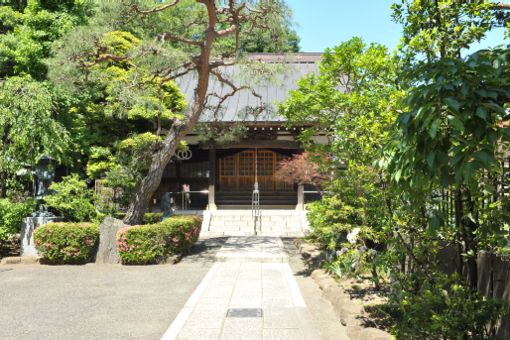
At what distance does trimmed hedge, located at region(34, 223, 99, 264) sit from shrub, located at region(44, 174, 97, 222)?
175 cm

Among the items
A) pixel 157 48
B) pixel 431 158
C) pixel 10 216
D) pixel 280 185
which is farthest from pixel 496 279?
pixel 280 185

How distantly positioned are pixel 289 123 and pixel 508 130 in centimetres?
715

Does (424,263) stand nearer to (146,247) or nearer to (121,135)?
(146,247)

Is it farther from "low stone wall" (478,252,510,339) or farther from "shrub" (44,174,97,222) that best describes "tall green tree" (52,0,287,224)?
"low stone wall" (478,252,510,339)

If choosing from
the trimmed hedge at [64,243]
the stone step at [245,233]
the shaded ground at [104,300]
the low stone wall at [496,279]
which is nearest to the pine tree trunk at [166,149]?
the trimmed hedge at [64,243]

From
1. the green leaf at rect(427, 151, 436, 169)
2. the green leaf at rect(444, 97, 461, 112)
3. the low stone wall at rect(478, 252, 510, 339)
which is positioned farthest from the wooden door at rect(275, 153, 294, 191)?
the green leaf at rect(444, 97, 461, 112)

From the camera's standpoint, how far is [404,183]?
2525 millimetres

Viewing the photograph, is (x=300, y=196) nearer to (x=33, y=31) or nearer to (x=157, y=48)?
(x=157, y=48)

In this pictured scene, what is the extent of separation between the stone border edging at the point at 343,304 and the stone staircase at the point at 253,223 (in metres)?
4.67

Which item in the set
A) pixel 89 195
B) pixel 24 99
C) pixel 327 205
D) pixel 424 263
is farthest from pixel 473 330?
pixel 89 195

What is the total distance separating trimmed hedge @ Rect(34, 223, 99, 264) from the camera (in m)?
9.52

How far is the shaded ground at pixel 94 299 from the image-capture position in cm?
517

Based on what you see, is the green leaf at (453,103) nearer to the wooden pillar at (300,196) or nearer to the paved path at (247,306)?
the paved path at (247,306)

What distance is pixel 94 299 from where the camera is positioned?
6.62 meters
